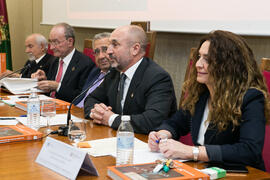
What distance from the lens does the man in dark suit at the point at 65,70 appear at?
329 centimetres

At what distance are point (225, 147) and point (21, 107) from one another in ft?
4.80

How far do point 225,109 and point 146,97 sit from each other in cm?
75

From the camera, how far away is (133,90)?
227cm

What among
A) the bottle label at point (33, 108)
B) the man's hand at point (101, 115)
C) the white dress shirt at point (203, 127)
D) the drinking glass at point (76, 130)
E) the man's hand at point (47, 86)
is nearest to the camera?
the drinking glass at point (76, 130)

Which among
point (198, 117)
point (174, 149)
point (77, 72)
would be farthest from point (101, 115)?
point (77, 72)

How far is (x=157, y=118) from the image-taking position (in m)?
2.05

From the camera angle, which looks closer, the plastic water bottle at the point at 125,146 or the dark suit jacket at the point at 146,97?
the plastic water bottle at the point at 125,146

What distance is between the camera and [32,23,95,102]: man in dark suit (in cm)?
329

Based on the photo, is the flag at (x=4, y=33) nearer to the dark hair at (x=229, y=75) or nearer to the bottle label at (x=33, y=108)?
the bottle label at (x=33, y=108)

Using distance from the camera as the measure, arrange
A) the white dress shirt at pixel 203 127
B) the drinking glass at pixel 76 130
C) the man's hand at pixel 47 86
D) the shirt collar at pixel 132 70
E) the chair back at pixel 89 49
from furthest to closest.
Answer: the chair back at pixel 89 49, the man's hand at pixel 47 86, the shirt collar at pixel 132 70, the white dress shirt at pixel 203 127, the drinking glass at pixel 76 130

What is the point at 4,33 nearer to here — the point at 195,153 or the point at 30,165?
the point at 30,165

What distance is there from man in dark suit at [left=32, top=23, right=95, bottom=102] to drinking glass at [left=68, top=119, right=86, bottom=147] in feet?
5.27

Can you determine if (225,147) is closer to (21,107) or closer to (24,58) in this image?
(21,107)

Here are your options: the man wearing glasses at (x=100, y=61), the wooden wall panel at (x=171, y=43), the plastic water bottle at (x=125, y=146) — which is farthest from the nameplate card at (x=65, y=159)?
the wooden wall panel at (x=171, y=43)
